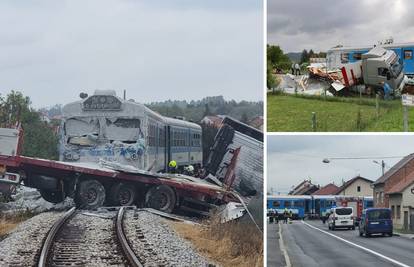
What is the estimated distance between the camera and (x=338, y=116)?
7625 mm

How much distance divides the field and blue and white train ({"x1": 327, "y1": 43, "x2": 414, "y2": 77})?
0.31 meters

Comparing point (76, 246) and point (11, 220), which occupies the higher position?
point (11, 220)

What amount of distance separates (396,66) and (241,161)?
1637mm

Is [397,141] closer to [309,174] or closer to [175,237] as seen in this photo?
[309,174]

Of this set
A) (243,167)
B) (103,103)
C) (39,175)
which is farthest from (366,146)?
(39,175)

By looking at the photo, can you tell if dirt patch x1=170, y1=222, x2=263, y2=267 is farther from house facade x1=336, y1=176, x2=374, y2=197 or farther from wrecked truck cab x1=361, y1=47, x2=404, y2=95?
wrecked truck cab x1=361, y1=47, x2=404, y2=95

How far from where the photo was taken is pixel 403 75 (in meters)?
7.63

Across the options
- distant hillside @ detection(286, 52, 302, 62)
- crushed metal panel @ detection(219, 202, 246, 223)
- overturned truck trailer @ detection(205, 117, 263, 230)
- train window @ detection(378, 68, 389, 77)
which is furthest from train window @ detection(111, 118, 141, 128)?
train window @ detection(378, 68, 389, 77)

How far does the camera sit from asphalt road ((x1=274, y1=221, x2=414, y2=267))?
748 cm

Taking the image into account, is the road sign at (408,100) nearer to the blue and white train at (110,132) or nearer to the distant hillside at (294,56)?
the distant hillside at (294,56)

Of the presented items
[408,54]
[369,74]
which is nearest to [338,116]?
[369,74]

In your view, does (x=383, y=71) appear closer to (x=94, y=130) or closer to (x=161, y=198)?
(x=161, y=198)

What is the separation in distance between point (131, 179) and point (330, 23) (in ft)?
7.53

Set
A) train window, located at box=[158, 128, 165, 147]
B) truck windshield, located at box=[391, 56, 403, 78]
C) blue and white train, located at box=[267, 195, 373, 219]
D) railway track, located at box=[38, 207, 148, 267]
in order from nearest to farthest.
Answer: railway track, located at box=[38, 207, 148, 267] < truck windshield, located at box=[391, 56, 403, 78] < blue and white train, located at box=[267, 195, 373, 219] < train window, located at box=[158, 128, 165, 147]
